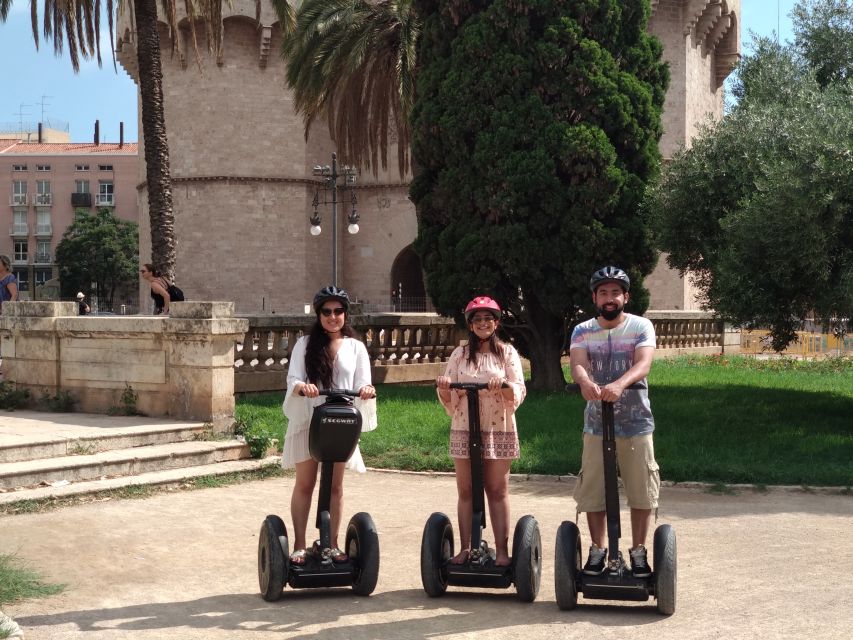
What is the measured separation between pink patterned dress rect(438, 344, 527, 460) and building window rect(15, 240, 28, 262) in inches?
2978

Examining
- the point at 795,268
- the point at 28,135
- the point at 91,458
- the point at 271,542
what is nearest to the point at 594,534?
the point at 271,542

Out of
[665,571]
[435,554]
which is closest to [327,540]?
[435,554]

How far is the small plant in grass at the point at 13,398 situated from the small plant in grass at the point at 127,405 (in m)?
1.31

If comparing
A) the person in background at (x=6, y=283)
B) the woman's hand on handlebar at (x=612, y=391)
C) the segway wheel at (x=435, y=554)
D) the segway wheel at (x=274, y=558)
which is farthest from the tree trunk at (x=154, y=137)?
the woman's hand on handlebar at (x=612, y=391)

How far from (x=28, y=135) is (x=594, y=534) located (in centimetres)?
8429

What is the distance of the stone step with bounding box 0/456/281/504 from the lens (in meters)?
7.67

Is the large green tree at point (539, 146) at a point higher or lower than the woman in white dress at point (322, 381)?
higher

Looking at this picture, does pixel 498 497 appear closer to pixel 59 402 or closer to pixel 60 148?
pixel 59 402

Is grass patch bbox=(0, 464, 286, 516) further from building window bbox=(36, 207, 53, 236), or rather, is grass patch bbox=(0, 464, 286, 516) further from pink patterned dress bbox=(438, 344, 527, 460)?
building window bbox=(36, 207, 53, 236)

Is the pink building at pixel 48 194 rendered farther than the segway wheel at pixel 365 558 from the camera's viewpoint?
Yes

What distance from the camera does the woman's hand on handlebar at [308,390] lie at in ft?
16.1

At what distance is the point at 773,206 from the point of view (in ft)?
34.8

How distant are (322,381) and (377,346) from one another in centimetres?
1072

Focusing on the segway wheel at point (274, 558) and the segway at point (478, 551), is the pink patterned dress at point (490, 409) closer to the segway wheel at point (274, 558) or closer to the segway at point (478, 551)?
the segway at point (478, 551)
